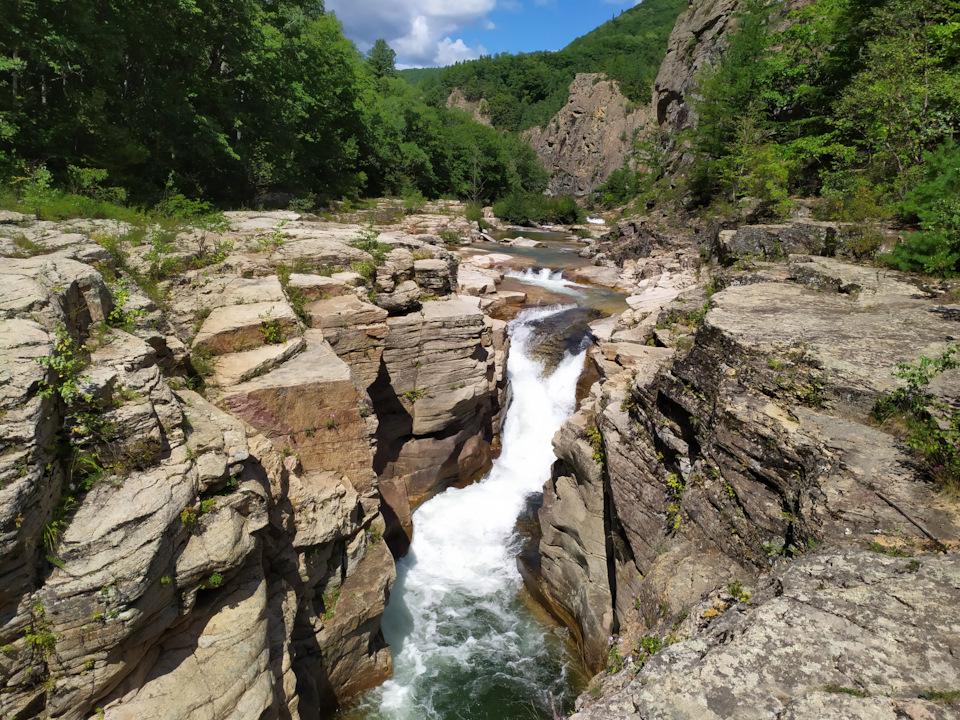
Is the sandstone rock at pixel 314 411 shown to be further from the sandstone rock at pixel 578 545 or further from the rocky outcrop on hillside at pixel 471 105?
the rocky outcrop on hillside at pixel 471 105

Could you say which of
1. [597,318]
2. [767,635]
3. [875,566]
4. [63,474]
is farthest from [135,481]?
[597,318]

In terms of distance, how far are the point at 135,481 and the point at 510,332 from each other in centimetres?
1164

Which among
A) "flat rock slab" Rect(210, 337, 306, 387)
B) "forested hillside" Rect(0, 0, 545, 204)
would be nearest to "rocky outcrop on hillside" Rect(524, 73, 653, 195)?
"forested hillside" Rect(0, 0, 545, 204)

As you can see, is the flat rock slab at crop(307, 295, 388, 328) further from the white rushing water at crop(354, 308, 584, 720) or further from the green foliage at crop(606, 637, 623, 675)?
Answer: the green foliage at crop(606, 637, 623, 675)

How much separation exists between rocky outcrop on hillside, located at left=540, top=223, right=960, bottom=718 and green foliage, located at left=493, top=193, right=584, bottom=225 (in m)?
36.8

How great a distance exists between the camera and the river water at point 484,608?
6.96 m

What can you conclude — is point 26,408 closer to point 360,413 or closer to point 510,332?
point 360,413

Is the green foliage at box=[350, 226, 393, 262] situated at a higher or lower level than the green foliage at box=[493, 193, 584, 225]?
lower

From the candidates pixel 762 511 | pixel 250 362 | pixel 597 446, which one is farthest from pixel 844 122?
pixel 250 362

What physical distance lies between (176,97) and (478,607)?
16.1m

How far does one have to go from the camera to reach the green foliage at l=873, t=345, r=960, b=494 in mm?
3566

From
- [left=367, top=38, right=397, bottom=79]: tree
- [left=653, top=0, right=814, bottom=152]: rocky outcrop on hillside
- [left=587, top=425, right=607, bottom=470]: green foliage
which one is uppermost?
[left=367, top=38, right=397, bottom=79]: tree

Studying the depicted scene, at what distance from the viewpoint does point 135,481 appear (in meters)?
3.75

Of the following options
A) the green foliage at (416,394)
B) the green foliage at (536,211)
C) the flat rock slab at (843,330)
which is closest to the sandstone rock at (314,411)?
the green foliage at (416,394)
